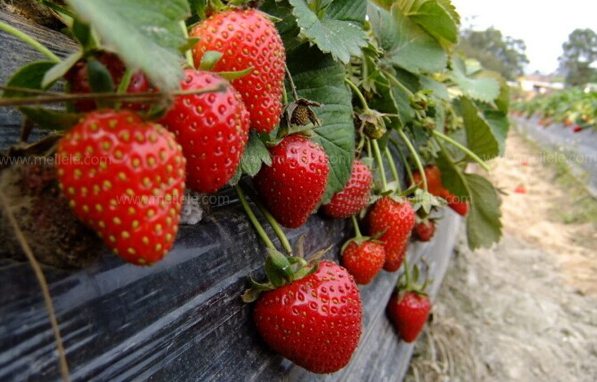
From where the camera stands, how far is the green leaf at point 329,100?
69cm

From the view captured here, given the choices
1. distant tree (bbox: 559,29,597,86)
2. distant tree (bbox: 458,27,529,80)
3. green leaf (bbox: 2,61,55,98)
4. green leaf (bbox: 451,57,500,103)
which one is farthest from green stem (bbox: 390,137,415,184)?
distant tree (bbox: 559,29,597,86)

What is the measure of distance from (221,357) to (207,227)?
0.48 feet

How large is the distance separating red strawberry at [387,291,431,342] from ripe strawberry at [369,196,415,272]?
331 mm

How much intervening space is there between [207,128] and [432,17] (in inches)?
34.1

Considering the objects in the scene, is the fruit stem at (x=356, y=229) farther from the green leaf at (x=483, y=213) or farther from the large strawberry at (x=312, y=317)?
the green leaf at (x=483, y=213)

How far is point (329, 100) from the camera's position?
70 cm

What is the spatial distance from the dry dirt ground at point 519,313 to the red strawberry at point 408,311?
28cm

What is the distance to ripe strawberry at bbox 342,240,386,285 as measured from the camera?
84cm

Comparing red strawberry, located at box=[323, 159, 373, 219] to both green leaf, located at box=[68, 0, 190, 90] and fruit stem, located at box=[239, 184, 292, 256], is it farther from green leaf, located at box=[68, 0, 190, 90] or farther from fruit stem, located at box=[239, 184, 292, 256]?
green leaf, located at box=[68, 0, 190, 90]

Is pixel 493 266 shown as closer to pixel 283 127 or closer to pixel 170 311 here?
pixel 283 127

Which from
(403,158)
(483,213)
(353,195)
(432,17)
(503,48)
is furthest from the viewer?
(503,48)

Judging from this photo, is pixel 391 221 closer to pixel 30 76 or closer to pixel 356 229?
pixel 356 229

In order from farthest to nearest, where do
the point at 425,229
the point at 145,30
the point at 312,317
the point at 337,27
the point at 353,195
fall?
the point at 425,229 < the point at 353,195 < the point at 337,27 < the point at 312,317 < the point at 145,30

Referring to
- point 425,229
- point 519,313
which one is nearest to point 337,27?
point 425,229
